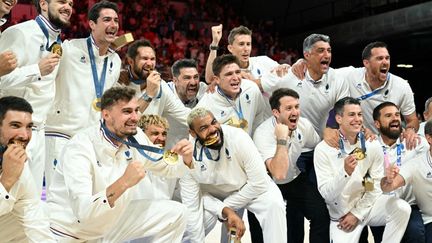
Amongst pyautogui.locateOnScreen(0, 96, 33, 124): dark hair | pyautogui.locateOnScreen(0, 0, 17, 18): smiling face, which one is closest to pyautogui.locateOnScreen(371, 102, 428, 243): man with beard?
pyautogui.locateOnScreen(0, 96, 33, 124): dark hair

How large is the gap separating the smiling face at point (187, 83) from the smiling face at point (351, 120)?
1.76m

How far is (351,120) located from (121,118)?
2430 millimetres

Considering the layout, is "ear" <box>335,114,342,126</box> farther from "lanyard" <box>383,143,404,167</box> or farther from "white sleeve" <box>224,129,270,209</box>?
"white sleeve" <box>224,129,270,209</box>

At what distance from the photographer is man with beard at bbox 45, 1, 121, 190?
5.49m

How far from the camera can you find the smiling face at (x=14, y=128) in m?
4.16

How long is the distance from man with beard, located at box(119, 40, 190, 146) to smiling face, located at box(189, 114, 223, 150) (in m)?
0.64

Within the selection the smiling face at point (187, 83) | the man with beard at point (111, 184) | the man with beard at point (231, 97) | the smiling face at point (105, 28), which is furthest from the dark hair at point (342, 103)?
the smiling face at point (105, 28)

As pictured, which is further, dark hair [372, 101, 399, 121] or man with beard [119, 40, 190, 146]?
dark hair [372, 101, 399, 121]

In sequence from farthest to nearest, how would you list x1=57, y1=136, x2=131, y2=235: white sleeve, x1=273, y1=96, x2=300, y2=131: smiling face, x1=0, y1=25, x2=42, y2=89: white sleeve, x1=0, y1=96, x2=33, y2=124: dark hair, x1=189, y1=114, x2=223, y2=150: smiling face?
x1=273, y1=96, x2=300, y2=131: smiling face → x1=189, y1=114, x2=223, y2=150: smiling face → x1=0, y1=25, x2=42, y2=89: white sleeve → x1=57, y1=136, x2=131, y2=235: white sleeve → x1=0, y1=96, x2=33, y2=124: dark hair

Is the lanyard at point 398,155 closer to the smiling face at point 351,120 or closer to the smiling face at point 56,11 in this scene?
the smiling face at point 351,120

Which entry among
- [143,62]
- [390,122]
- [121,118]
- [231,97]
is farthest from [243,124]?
[121,118]

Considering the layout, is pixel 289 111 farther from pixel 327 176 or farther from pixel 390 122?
pixel 390 122

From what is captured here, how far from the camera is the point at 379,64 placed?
21.1 ft

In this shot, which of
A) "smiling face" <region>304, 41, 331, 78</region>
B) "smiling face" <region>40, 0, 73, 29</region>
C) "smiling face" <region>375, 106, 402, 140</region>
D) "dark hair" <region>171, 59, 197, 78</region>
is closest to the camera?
"smiling face" <region>40, 0, 73, 29</region>
